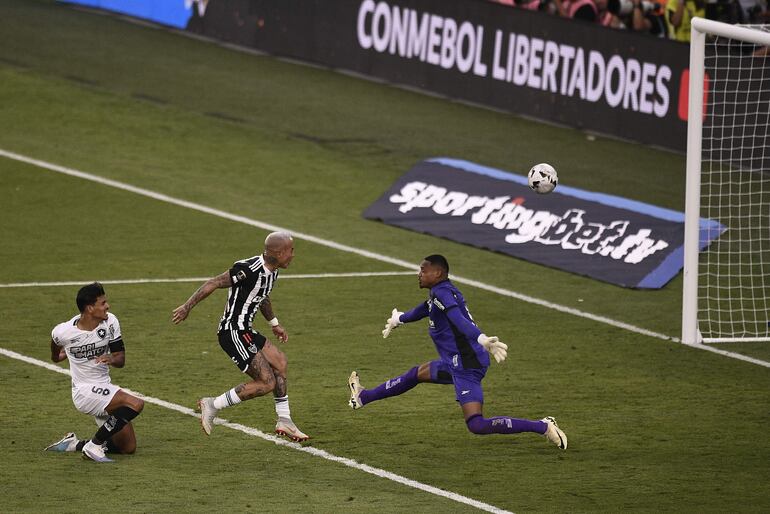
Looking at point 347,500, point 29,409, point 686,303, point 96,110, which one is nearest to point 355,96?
point 96,110

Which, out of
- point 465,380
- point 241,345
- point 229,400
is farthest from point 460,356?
point 229,400

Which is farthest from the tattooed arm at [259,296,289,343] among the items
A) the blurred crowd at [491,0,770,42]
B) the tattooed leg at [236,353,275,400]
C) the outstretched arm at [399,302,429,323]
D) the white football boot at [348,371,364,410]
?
the blurred crowd at [491,0,770,42]

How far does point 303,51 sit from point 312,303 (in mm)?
13253

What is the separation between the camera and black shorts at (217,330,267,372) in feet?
44.4

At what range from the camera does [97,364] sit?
12812 millimetres

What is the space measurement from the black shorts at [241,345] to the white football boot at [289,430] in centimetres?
62

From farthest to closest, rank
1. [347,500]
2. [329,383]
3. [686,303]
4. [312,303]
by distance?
1. [312,303]
2. [686,303]
3. [329,383]
4. [347,500]

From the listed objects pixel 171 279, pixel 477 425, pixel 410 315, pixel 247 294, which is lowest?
pixel 171 279

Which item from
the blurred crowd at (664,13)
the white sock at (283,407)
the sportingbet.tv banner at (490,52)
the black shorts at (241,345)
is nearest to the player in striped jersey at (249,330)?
the black shorts at (241,345)

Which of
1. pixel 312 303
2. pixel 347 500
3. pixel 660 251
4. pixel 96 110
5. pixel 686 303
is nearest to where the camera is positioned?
pixel 347 500

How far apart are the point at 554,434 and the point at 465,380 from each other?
0.89 metres

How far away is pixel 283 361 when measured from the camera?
13750mm

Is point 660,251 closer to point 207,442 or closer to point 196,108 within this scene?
point 207,442

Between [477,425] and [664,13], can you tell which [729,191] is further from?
[477,425]
